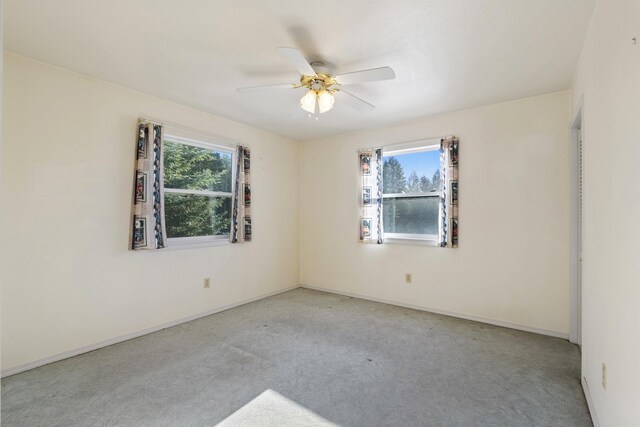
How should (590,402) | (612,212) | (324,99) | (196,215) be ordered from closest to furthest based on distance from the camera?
(612,212)
(590,402)
(324,99)
(196,215)

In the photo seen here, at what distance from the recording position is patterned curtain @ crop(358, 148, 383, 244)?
14.2ft

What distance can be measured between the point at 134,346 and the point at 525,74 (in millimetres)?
A: 4245

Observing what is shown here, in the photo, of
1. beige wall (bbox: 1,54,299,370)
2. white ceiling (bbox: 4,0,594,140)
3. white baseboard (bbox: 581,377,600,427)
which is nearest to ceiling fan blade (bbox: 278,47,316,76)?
white ceiling (bbox: 4,0,594,140)

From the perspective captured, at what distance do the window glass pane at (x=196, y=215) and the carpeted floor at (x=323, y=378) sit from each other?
1.08 m

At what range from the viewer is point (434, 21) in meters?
2.09

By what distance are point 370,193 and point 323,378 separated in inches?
101

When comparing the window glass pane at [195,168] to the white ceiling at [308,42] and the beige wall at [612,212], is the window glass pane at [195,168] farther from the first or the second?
the beige wall at [612,212]

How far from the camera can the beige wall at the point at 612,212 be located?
1361mm

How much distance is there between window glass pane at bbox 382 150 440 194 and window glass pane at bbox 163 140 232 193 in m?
2.13

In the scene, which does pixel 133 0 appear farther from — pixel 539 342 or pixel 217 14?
pixel 539 342

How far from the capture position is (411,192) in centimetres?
418

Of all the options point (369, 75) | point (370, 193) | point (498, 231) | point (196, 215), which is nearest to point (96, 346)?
point (196, 215)

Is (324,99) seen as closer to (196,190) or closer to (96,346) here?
(196,190)

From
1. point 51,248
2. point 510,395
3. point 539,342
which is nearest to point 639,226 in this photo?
point 510,395
